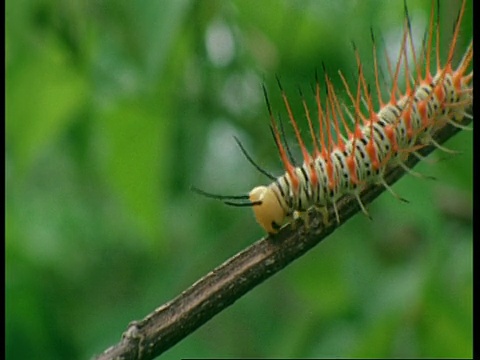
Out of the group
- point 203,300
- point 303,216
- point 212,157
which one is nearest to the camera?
point 203,300

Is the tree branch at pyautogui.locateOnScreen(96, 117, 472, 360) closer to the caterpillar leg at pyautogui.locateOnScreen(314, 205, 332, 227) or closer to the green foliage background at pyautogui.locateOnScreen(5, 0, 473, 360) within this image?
the caterpillar leg at pyautogui.locateOnScreen(314, 205, 332, 227)

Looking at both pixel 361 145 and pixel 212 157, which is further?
pixel 212 157

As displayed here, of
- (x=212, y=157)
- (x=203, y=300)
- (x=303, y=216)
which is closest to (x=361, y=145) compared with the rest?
(x=303, y=216)

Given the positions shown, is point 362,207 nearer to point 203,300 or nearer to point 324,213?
point 324,213

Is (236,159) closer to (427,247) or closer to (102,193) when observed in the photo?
(427,247)

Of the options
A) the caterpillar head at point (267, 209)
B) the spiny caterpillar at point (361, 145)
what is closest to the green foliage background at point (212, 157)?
the spiny caterpillar at point (361, 145)

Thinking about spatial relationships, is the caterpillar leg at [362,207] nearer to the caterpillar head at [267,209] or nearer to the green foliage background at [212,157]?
the caterpillar head at [267,209]

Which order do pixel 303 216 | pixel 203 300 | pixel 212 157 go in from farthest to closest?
pixel 212 157 → pixel 303 216 → pixel 203 300
